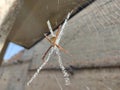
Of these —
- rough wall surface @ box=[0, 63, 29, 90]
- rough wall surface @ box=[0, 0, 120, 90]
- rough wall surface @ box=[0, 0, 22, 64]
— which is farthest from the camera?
rough wall surface @ box=[0, 63, 29, 90]

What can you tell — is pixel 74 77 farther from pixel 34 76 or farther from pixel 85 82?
pixel 34 76

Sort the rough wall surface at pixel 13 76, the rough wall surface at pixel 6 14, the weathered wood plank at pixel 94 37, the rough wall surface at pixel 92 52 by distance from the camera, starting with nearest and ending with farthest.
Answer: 1. the rough wall surface at pixel 6 14
2. the rough wall surface at pixel 92 52
3. the weathered wood plank at pixel 94 37
4. the rough wall surface at pixel 13 76

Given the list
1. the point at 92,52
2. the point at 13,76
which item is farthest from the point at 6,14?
the point at 13,76

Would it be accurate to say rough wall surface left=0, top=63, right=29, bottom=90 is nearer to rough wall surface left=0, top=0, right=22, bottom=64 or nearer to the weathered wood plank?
the weathered wood plank

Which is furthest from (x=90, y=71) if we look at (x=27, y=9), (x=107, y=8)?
(x=27, y=9)

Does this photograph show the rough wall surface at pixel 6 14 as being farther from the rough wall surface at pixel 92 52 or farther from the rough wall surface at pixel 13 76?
the rough wall surface at pixel 13 76

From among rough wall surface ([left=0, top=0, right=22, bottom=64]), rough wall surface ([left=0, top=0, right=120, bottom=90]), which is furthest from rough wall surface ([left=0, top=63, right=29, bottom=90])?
rough wall surface ([left=0, top=0, right=22, bottom=64])

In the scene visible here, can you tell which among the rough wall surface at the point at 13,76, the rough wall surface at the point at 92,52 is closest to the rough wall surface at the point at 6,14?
the rough wall surface at the point at 92,52

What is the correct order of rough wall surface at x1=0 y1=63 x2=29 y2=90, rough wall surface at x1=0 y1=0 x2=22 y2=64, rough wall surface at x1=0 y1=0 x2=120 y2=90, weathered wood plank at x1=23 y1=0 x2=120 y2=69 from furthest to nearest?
rough wall surface at x1=0 y1=63 x2=29 y2=90 < weathered wood plank at x1=23 y1=0 x2=120 y2=69 < rough wall surface at x1=0 y1=0 x2=120 y2=90 < rough wall surface at x1=0 y1=0 x2=22 y2=64
